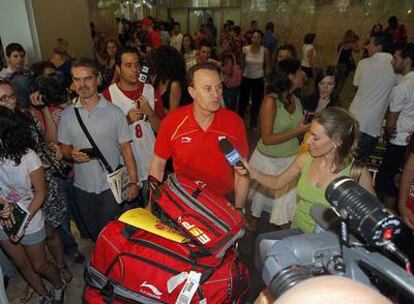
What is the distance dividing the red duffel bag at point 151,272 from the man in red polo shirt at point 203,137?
532 millimetres

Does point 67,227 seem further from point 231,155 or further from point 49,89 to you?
point 231,155

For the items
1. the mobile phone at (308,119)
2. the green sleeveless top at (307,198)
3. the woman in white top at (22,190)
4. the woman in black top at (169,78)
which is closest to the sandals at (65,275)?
the woman in white top at (22,190)

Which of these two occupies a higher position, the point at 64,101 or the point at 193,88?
the point at 193,88

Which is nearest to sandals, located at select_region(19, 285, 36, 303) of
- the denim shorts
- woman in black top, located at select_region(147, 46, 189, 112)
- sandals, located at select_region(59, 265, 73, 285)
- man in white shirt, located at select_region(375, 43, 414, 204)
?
sandals, located at select_region(59, 265, 73, 285)

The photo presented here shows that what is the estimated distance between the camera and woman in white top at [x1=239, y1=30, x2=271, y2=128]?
5922 millimetres

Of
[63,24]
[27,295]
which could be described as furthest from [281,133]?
[63,24]

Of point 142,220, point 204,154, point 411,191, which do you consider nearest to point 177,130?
point 204,154

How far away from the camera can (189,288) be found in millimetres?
1562

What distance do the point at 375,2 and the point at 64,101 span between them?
9583mm

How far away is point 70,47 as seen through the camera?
215 inches

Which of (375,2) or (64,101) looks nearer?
(64,101)

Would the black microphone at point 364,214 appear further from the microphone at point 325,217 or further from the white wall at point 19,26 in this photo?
the white wall at point 19,26

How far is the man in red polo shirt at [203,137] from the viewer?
2.10 meters

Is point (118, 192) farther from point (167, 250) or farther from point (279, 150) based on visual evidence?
point (279, 150)
